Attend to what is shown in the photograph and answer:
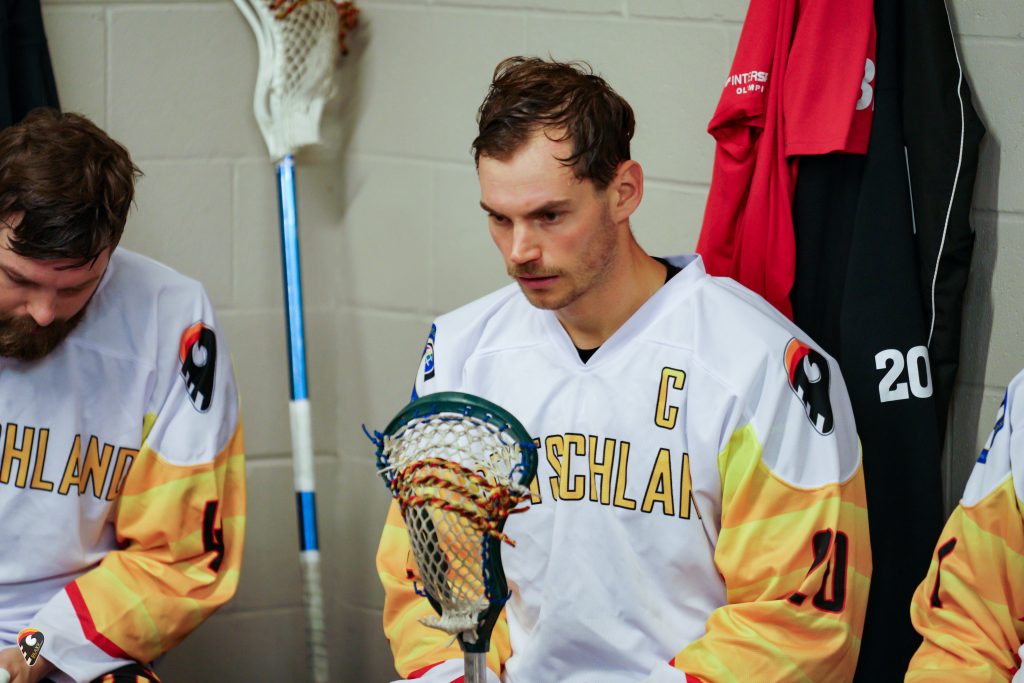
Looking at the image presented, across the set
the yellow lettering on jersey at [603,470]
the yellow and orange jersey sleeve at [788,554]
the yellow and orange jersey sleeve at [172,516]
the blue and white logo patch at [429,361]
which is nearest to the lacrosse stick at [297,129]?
the yellow and orange jersey sleeve at [172,516]

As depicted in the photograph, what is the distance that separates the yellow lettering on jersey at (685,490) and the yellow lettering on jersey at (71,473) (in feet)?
2.97

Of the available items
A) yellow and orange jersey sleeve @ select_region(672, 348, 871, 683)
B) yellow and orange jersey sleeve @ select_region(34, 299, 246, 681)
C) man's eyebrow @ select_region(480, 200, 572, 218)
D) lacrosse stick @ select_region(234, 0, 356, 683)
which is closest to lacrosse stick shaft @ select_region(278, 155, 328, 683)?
lacrosse stick @ select_region(234, 0, 356, 683)

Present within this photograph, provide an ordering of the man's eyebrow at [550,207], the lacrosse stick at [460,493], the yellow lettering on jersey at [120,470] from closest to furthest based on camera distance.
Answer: the lacrosse stick at [460,493]
the man's eyebrow at [550,207]
the yellow lettering on jersey at [120,470]

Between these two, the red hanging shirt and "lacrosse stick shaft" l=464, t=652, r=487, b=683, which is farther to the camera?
the red hanging shirt

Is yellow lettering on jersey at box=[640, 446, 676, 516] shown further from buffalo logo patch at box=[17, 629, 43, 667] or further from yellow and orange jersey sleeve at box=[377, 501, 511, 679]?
buffalo logo patch at box=[17, 629, 43, 667]

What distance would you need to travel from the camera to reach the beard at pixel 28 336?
1.99 metres

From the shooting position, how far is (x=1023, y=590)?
170cm

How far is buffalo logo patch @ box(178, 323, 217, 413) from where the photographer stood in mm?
2145

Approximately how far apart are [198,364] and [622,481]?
716 millimetres

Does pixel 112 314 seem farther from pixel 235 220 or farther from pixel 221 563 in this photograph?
pixel 235 220

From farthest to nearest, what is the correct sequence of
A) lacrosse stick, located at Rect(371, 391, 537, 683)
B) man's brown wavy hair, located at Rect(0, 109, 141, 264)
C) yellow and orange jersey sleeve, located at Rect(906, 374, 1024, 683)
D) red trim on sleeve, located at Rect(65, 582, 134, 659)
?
1. red trim on sleeve, located at Rect(65, 582, 134, 659)
2. man's brown wavy hair, located at Rect(0, 109, 141, 264)
3. yellow and orange jersey sleeve, located at Rect(906, 374, 1024, 683)
4. lacrosse stick, located at Rect(371, 391, 537, 683)

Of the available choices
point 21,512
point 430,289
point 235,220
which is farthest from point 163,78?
point 21,512

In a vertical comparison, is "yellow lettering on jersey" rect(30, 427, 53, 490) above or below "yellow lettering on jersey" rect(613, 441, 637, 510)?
below

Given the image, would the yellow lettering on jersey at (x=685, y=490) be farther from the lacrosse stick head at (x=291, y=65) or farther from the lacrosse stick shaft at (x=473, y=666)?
the lacrosse stick head at (x=291, y=65)
